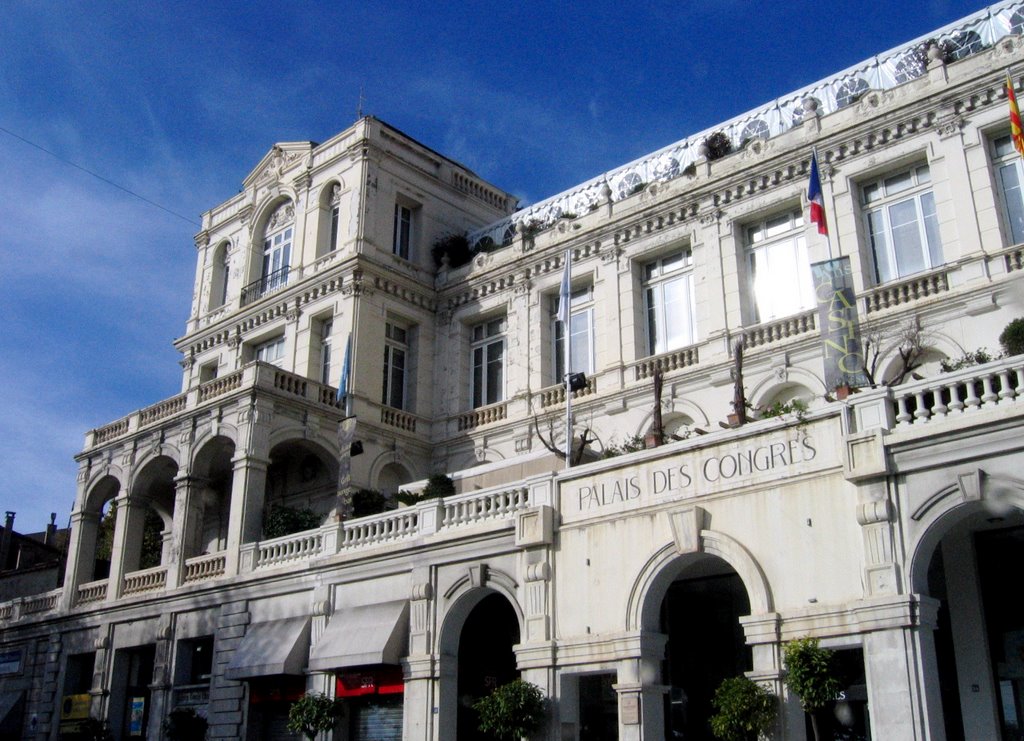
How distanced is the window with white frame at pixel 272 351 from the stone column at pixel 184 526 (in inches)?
233

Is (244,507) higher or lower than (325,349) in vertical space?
lower

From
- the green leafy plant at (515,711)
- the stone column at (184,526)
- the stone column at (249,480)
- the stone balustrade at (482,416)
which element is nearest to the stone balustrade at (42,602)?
the stone column at (184,526)

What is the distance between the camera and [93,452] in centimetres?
3512

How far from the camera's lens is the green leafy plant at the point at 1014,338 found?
848 inches

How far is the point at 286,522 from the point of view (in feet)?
96.5

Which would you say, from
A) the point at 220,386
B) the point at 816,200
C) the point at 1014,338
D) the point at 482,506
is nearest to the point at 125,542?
the point at 220,386

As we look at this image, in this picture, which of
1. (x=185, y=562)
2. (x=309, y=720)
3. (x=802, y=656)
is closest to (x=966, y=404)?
(x=802, y=656)

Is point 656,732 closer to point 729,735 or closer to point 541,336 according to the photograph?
point 729,735

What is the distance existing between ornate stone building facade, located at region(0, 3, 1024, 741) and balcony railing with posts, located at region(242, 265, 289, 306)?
13 centimetres

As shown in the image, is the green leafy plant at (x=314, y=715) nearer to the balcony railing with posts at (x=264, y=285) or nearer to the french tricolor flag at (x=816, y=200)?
the french tricolor flag at (x=816, y=200)

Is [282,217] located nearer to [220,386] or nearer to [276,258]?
[276,258]

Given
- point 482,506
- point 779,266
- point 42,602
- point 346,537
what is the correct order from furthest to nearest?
point 42,602
point 779,266
point 346,537
point 482,506

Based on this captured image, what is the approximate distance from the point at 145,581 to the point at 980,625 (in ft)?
74.6

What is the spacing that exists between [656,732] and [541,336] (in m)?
15.1
